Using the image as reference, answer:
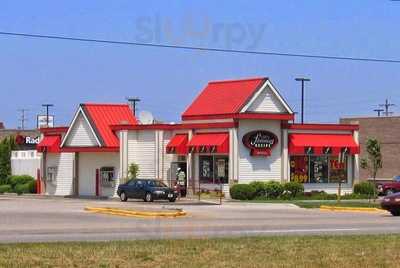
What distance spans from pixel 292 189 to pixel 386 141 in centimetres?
2687

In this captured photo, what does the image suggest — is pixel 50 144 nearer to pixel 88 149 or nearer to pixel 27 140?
pixel 88 149

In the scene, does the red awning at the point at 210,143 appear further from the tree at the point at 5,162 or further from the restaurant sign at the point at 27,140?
the restaurant sign at the point at 27,140

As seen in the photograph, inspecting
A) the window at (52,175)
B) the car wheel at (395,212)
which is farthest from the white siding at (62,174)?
the car wheel at (395,212)

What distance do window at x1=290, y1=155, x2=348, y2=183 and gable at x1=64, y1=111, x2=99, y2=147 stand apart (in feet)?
47.4

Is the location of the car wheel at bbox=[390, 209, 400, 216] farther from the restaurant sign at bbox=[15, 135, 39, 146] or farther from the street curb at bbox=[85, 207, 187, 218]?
Answer: the restaurant sign at bbox=[15, 135, 39, 146]

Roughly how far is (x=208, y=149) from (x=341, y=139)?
9.61m

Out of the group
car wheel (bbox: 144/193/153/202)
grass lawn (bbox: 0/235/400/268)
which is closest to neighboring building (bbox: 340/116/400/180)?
car wheel (bbox: 144/193/153/202)

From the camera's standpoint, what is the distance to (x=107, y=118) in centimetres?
6328

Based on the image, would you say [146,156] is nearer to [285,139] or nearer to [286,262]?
[285,139]

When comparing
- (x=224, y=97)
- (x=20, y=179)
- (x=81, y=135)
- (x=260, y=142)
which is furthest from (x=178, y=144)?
(x=20, y=179)

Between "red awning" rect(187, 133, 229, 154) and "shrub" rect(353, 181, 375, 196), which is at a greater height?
"red awning" rect(187, 133, 229, 154)

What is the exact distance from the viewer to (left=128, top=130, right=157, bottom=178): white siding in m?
60.2

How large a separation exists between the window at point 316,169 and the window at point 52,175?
20004 mm

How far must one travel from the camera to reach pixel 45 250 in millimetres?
16953
